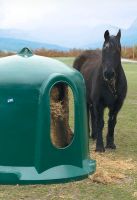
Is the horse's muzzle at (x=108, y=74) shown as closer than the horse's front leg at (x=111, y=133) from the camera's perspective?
Yes

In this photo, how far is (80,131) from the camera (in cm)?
396

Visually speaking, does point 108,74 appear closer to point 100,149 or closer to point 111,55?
point 111,55

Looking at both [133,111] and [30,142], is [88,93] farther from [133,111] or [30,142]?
[30,142]

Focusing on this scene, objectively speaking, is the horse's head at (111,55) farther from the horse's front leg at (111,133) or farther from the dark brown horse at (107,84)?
the horse's front leg at (111,133)

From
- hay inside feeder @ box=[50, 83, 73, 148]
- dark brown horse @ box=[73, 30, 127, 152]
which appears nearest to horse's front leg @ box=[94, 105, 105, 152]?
dark brown horse @ box=[73, 30, 127, 152]

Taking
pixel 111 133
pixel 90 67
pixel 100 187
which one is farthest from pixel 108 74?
pixel 100 187

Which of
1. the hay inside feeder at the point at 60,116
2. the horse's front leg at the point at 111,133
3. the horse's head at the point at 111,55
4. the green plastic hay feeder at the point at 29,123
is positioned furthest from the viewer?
the horse's front leg at the point at 111,133

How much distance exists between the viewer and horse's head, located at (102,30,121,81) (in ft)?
27.7

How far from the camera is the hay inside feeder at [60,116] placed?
166 inches

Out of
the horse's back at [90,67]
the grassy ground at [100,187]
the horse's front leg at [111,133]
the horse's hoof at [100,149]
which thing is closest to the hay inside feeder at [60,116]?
the grassy ground at [100,187]

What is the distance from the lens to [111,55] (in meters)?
8.55

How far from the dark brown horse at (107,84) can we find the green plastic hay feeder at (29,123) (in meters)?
4.65

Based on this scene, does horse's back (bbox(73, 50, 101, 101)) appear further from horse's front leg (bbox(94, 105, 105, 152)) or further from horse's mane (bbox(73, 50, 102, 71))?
horse's front leg (bbox(94, 105, 105, 152))

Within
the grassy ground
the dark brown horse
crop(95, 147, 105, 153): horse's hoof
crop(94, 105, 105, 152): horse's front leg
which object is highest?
the dark brown horse
